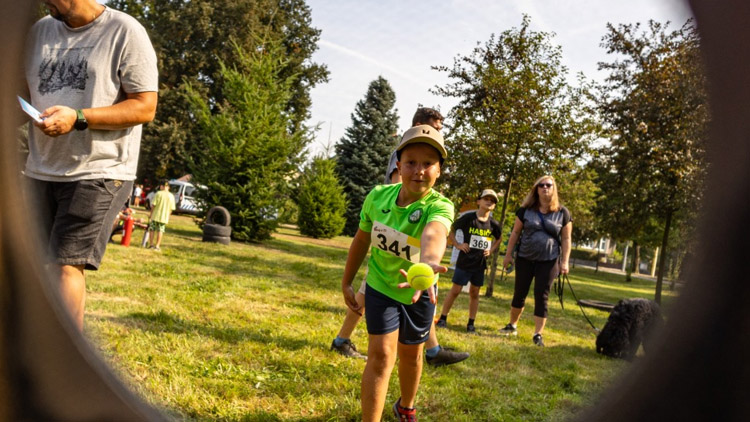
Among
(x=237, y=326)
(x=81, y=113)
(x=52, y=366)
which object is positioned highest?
(x=81, y=113)

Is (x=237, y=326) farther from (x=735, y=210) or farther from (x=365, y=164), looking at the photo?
(x=365, y=164)

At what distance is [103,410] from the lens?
104cm

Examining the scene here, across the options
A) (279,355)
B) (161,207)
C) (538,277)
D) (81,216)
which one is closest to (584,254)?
(538,277)

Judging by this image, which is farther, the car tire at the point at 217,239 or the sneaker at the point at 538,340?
the car tire at the point at 217,239

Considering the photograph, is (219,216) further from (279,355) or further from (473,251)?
(279,355)

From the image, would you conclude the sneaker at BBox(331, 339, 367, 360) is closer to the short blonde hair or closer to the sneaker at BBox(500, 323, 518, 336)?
the sneaker at BBox(500, 323, 518, 336)

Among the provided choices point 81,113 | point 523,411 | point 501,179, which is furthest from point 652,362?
point 501,179

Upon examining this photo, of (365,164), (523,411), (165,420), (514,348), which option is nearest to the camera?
(165,420)

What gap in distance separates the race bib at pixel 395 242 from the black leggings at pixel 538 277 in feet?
11.9

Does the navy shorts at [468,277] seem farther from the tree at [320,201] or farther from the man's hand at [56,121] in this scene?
the tree at [320,201]

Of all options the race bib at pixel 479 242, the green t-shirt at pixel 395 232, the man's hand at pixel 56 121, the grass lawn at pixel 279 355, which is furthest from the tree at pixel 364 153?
the man's hand at pixel 56 121

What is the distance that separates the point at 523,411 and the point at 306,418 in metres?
1.52

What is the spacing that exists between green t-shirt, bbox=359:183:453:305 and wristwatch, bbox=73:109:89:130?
139 centimetres

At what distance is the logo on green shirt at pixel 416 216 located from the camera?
2.33 meters
